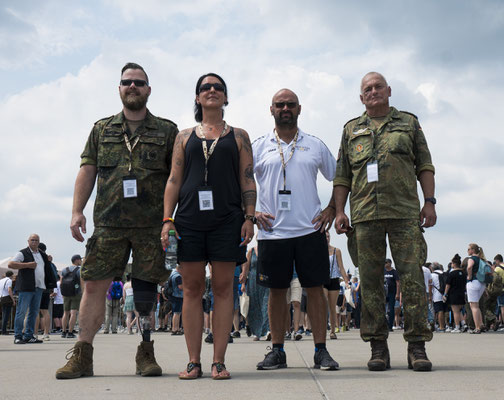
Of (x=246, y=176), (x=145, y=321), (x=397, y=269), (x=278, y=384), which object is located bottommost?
(x=278, y=384)

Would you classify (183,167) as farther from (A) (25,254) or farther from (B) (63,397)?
(A) (25,254)

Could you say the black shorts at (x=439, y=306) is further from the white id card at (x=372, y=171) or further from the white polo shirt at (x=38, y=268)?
the white id card at (x=372, y=171)

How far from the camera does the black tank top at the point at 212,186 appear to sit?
4.68 metres

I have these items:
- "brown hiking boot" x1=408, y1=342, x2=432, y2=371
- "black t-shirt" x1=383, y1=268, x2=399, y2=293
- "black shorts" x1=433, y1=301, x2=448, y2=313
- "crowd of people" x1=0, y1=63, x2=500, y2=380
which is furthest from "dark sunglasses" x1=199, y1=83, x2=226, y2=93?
"black shorts" x1=433, y1=301, x2=448, y2=313

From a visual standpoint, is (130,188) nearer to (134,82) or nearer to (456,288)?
(134,82)

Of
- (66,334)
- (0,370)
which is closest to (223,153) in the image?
(0,370)

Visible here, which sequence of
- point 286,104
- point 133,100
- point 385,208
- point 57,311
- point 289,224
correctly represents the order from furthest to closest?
1. point 57,311
2. point 286,104
3. point 289,224
4. point 385,208
5. point 133,100

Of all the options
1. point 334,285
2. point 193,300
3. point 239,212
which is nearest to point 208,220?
point 239,212

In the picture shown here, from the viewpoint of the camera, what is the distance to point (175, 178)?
188 inches

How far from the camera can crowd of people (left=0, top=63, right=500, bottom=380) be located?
4.71 metres

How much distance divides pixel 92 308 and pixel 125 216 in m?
0.75

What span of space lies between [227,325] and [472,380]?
173 cm

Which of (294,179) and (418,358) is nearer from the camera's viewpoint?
(418,358)

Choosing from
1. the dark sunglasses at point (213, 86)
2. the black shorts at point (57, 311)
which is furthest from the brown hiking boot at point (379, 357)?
the black shorts at point (57, 311)
